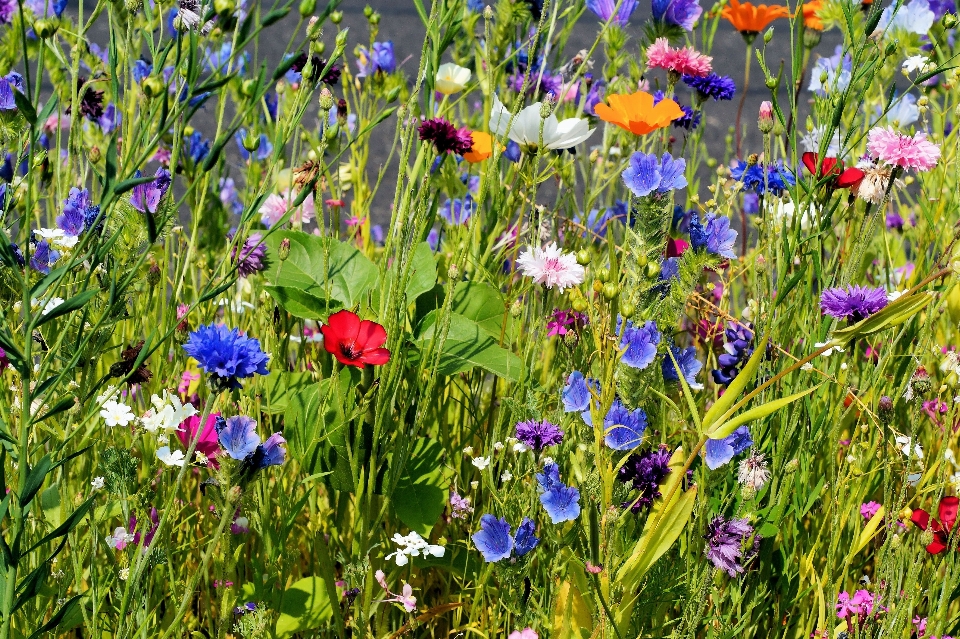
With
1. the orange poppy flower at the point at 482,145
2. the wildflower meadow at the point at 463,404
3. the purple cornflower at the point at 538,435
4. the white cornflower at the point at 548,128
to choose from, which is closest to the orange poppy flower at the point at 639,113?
the wildflower meadow at the point at 463,404

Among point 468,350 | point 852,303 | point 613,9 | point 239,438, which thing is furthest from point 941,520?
point 613,9

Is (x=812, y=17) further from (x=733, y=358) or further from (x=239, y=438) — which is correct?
(x=239, y=438)

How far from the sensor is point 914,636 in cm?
134

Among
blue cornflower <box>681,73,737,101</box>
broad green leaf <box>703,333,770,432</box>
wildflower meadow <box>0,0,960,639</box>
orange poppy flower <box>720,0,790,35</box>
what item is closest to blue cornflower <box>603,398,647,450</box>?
wildflower meadow <box>0,0,960,639</box>

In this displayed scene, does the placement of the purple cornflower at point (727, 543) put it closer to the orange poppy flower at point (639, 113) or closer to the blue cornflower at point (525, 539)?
the blue cornflower at point (525, 539)

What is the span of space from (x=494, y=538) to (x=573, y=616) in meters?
0.12

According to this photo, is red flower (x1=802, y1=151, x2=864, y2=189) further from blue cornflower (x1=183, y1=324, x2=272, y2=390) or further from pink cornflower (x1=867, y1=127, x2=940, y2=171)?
blue cornflower (x1=183, y1=324, x2=272, y2=390)

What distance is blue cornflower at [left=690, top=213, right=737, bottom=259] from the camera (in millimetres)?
1115

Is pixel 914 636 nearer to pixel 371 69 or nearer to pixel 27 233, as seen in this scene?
pixel 27 233

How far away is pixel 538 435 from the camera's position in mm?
1144

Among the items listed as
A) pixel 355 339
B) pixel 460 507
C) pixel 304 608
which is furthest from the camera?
pixel 460 507

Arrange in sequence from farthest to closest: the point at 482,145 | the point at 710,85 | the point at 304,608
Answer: the point at 710,85
the point at 482,145
the point at 304,608

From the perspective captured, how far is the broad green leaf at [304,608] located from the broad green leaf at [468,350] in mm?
313

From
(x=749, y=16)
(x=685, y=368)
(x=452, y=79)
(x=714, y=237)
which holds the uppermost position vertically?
(x=749, y=16)
